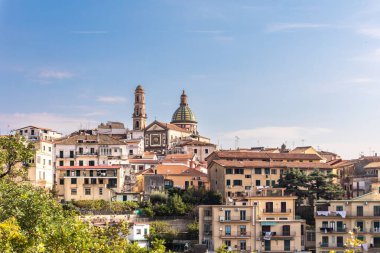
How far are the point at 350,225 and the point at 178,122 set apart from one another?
61.1 metres

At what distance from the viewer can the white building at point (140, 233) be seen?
48.9m

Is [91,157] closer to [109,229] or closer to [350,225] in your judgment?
[350,225]

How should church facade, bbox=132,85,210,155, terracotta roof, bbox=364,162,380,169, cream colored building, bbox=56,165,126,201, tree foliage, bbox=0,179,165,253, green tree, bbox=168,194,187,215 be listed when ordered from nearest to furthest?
tree foliage, bbox=0,179,165,253 < green tree, bbox=168,194,187,215 < cream colored building, bbox=56,165,126,201 < terracotta roof, bbox=364,162,380,169 < church facade, bbox=132,85,210,155

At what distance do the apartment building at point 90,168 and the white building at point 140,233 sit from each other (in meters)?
8.22

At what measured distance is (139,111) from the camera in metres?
102

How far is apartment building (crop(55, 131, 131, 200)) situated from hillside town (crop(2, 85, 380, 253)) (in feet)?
0.30

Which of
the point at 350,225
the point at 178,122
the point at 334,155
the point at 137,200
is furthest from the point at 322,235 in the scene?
the point at 178,122

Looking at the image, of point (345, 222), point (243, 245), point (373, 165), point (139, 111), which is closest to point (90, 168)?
point (243, 245)

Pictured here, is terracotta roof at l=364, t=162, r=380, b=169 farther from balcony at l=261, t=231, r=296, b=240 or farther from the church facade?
the church facade

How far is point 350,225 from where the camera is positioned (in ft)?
162

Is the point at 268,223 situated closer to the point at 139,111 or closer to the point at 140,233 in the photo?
the point at 140,233

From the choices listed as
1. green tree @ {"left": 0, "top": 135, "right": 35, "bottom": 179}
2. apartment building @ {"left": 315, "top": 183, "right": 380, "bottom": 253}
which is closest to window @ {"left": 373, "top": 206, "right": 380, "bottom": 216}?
apartment building @ {"left": 315, "top": 183, "right": 380, "bottom": 253}

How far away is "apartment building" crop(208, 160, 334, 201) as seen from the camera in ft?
189

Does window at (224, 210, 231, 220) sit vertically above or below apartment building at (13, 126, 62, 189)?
below
